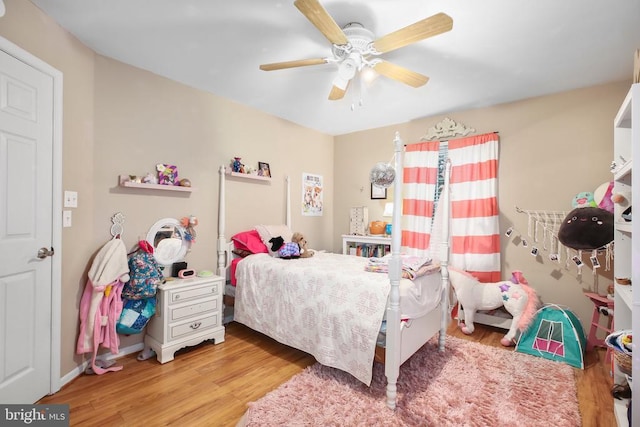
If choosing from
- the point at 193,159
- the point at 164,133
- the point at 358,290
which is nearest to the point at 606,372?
the point at 358,290

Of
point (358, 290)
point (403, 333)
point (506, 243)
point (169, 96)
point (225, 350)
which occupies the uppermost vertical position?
point (169, 96)

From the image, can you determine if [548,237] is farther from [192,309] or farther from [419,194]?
[192,309]

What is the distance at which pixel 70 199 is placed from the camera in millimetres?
2109

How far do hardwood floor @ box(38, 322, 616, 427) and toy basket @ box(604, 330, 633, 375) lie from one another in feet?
1.33

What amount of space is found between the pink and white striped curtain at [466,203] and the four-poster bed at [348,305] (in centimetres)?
84

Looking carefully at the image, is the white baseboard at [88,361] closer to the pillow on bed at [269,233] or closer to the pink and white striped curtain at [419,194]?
the pillow on bed at [269,233]

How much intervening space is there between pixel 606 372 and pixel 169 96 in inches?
173

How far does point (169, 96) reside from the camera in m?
2.81

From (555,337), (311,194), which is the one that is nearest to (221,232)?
(311,194)

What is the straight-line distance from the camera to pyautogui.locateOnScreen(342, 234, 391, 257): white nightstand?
4031 millimetres

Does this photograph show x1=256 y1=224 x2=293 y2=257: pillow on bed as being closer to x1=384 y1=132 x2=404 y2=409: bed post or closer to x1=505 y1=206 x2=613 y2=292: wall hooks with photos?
x1=384 y1=132 x2=404 y2=409: bed post

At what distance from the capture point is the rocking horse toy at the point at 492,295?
2.86m

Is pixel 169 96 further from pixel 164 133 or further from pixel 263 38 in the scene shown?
pixel 263 38

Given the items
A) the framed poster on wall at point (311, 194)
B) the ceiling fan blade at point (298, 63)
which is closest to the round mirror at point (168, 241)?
the ceiling fan blade at point (298, 63)
